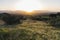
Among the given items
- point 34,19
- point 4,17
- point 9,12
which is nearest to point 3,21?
point 4,17

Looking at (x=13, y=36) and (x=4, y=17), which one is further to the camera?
(x=4, y=17)

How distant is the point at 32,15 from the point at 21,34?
233 inches

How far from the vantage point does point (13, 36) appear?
895 cm

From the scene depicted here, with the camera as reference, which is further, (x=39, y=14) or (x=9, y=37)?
(x=39, y=14)

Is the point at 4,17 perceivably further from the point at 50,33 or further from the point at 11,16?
the point at 50,33

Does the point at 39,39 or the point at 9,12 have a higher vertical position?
the point at 9,12

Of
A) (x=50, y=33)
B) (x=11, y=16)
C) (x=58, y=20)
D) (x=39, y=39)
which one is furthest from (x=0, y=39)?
(x=58, y=20)

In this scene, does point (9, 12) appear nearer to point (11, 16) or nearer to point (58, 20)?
point (11, 16)

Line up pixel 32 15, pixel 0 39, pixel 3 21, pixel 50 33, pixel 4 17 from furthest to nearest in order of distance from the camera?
pixel 32 15, pixel 4 17, pixel 3 21, pixel 50 33, pixel 0 39

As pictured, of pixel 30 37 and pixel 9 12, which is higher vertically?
pixel 9 12

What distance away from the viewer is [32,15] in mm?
14953

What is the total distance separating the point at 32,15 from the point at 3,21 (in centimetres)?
336

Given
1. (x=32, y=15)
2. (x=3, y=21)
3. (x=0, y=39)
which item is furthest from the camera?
(x=32, y=15)

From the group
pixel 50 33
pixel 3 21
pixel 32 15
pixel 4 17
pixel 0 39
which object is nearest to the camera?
pixel 0 39
